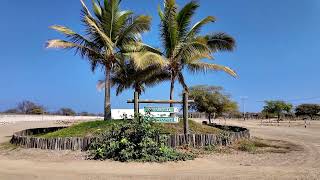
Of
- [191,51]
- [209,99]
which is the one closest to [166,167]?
[191,51]

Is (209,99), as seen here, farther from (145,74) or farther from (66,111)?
(66,111)

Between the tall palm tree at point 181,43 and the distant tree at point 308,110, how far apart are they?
73.7m

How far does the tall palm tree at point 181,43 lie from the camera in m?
21.8

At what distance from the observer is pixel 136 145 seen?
575 inches

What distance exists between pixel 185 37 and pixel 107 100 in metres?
5.40

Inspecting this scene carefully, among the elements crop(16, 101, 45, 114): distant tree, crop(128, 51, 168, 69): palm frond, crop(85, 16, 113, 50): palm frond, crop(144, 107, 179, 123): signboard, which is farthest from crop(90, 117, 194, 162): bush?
crop(16, 101, 45, 114): distant tree

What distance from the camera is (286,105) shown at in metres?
89.8

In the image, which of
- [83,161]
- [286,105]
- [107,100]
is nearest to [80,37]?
[107,100]

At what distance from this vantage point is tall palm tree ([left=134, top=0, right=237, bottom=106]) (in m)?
21.8

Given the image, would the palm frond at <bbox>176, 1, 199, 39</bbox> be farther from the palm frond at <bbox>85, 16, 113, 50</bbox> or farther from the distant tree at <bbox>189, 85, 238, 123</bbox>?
the distant tree at <bbox>189, 85, 238, 123</bbox>

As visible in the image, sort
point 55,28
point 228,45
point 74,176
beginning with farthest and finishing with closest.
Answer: point 228,45 → point 55,28 → point 74,176

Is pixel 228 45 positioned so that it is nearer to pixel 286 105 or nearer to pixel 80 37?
pixel 80 37

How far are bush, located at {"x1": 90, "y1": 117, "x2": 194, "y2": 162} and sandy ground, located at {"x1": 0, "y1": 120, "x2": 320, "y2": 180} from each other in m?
0.55

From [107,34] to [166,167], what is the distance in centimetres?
1122
